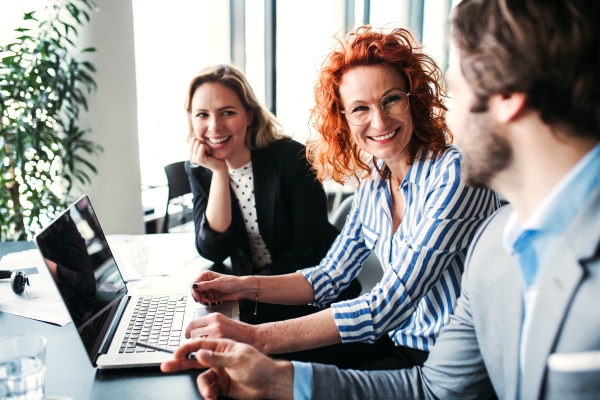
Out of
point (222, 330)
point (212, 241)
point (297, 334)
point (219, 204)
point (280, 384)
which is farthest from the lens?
point (219, 204)

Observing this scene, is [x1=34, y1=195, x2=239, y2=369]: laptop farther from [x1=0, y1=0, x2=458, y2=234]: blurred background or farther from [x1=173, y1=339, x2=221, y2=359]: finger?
[x1=0, y1=0, x2=458, y2=234]: blurred background

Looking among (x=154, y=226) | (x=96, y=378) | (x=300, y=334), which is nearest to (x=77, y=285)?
(x=96, y=378)

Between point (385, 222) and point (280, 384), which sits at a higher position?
point (385, 222)

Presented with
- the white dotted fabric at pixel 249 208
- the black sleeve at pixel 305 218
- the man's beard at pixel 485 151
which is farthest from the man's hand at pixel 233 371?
the white dotted fabric at pixel 249 208

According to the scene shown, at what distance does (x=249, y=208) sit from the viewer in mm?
1997

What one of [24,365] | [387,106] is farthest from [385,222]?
[24,365]

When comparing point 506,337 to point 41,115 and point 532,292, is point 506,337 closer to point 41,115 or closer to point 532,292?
point 532,292

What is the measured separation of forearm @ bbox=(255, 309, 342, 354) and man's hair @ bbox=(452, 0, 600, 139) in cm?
69

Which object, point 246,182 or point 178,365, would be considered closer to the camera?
point 178,365

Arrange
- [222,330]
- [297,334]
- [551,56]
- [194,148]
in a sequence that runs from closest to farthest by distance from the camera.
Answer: [551,56] → [222,330] → [297,334] → [194,148]

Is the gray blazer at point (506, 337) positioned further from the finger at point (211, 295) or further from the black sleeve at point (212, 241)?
the black sleeve at point (212, 241)

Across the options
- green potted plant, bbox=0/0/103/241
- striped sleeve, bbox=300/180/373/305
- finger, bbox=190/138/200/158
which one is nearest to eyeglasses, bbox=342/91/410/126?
striped sleeve, bbox=300/180/373/305

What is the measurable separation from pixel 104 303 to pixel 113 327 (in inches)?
2.6

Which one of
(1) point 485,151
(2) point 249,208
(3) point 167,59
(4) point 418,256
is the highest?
(3) point 167,59
